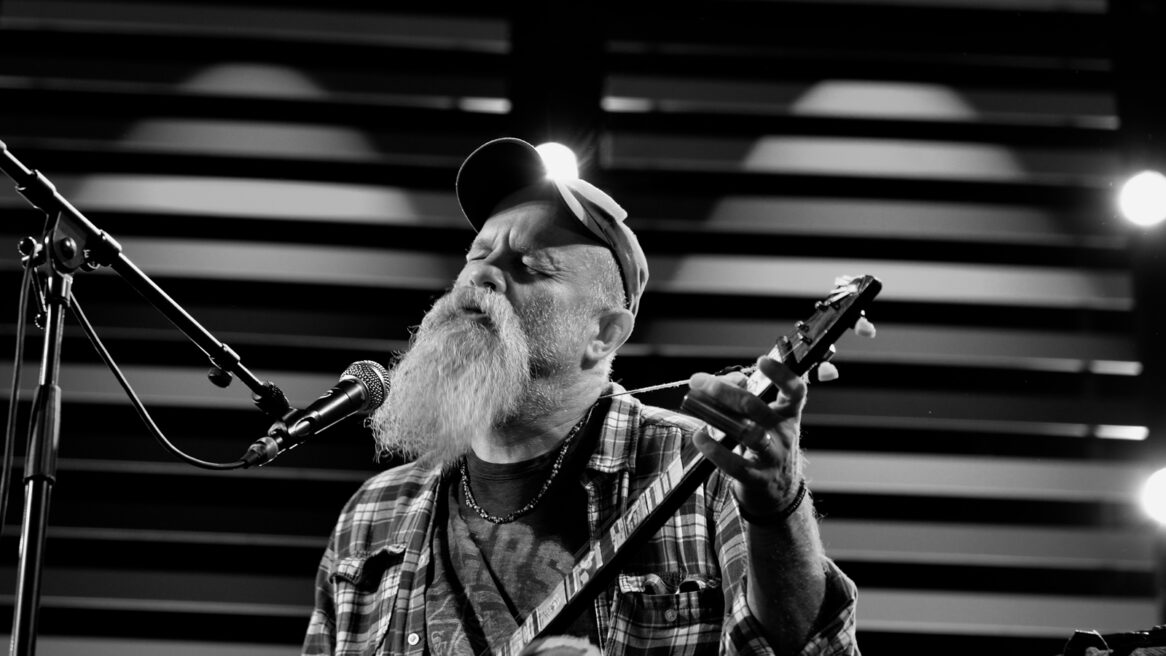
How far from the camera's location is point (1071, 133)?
3.96 metres

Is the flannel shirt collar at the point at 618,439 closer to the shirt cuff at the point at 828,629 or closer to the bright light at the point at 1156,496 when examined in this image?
the shirt cuff at the point at 828,629

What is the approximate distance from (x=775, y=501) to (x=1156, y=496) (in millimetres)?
2544

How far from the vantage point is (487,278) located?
2.66 meters

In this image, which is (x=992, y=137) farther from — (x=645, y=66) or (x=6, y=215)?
(x=6, y=215)

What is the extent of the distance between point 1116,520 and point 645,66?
2407 millimetres

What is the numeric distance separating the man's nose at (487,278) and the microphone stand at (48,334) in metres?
0.77

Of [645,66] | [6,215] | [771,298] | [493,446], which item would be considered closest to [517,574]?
[493,446]

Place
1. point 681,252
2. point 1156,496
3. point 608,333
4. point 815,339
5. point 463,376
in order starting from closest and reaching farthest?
point 815,339 < point 463,376 < point 608,333 < point 1156,496 < point 681,252

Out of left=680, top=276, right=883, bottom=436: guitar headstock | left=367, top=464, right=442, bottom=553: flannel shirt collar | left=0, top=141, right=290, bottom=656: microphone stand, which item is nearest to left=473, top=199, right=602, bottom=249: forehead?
left=367, top=464, right=442, bottom=553: flannel shirt collar

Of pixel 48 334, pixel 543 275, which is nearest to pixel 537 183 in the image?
pixel 543 275

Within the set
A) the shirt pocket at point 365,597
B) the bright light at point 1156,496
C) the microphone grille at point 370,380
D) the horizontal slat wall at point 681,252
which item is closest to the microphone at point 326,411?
the microphone grille at point 370,380

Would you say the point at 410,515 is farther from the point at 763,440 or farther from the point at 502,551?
the point at 763,440

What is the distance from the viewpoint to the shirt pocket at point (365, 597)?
2521 mm

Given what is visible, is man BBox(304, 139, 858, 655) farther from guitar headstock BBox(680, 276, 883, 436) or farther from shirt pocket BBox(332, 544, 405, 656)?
guitar headstock BBox(680, 276, 883, 436)
